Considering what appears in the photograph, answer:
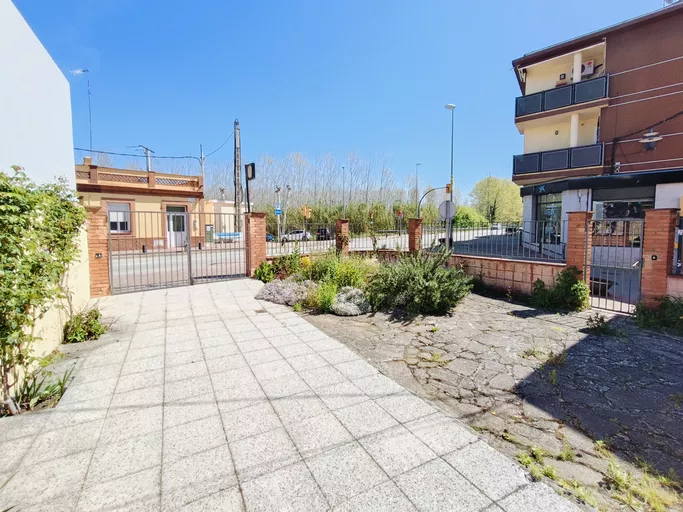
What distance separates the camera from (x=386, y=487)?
6.81 feet

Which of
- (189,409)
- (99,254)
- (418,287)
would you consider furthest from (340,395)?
(99,254)

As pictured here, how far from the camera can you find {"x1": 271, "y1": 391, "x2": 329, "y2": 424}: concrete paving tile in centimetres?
287

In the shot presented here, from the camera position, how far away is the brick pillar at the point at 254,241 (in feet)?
30.7

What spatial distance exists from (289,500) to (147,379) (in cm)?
239

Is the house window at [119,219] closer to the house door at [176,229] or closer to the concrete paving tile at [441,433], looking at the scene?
the house door at [176,229]

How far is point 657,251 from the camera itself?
6074 millimetres

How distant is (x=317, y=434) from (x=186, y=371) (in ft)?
Answer: 6.41

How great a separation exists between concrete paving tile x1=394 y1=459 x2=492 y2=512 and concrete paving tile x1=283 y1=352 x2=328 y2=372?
188 centimetres

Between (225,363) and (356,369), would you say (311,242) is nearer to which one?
(225,363)

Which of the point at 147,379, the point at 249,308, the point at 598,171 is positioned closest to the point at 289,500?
the point at 147,379

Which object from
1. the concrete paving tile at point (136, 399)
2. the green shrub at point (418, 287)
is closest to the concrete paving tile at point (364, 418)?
the concrete paving tile at point (136, 399)

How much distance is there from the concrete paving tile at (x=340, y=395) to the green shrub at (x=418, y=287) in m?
3.16

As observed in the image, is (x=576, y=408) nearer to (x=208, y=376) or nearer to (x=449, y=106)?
(x=208, y=376)

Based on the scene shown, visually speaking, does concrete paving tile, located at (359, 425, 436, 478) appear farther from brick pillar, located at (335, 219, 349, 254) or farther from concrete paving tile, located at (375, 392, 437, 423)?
brick pillar, located at (335, 219, 349, 254)
